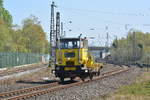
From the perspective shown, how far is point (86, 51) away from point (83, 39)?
4.32 feet

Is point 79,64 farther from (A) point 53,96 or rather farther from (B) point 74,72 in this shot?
(A) point 53,96

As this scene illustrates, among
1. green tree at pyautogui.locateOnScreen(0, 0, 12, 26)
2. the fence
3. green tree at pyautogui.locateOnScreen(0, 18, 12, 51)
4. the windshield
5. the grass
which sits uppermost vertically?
green tree at pyautogui.locateOnScreen(0, 0, 12, 26)

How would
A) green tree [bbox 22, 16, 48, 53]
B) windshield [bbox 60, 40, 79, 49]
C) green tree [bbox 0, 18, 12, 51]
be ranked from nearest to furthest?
windshield [bbox 60, 40, 79, 49] → green tree [bbox 0, 18, 12, 51] → green tree [bbox 22, 16, 48, 53]

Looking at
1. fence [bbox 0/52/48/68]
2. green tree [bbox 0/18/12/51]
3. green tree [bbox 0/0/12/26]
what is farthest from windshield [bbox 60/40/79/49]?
green tree [bbox 0/0/12/26]

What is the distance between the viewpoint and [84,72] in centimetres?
2608

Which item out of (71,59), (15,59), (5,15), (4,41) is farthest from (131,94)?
(5,15)

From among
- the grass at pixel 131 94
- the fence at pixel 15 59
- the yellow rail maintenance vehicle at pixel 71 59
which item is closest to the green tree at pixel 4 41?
the fence at pixel 15 59

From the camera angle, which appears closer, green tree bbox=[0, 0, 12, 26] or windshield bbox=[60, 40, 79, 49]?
windshield bbox=[60, 40, 79, 49]

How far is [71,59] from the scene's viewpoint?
26.3 metres

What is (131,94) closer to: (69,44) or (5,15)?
(69,44)

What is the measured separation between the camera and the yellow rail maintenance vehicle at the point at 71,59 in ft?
85.5

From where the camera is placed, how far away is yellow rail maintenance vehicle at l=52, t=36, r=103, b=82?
85.5ft

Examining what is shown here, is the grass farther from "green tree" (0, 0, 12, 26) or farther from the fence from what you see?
"green tree" (0, 0, 12, 26)

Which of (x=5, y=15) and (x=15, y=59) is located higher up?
(x=5, y=15)
